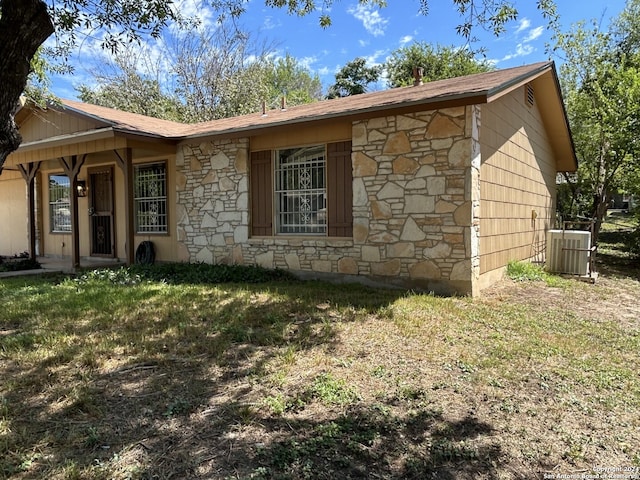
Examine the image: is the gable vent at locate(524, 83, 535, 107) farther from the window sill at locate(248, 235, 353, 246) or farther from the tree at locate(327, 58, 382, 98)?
the tree at locate(327, 58, 382, 98)

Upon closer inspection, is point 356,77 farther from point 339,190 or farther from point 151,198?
point 339,190

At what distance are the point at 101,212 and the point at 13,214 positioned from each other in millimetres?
4117

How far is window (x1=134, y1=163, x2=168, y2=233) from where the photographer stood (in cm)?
1002

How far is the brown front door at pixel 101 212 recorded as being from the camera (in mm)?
10875

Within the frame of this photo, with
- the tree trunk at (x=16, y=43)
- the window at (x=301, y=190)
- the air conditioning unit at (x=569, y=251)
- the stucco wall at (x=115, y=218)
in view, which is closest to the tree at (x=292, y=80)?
the stucco wall at (x=115, y=218)

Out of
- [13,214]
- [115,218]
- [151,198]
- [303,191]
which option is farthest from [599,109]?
[13,214]

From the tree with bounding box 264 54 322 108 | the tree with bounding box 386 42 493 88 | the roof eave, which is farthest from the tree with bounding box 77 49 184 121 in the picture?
the roof eave

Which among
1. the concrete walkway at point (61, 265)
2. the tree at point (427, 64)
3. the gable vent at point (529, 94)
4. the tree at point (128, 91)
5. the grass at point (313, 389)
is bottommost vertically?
the grass at point (313, 389)

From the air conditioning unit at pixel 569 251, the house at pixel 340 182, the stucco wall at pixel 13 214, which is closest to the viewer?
the house at pixel 340 182

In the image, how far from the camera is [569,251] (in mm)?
8766

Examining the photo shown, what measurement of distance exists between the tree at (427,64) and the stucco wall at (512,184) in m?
12.0

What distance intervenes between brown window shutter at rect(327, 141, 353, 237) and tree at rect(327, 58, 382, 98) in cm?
2185

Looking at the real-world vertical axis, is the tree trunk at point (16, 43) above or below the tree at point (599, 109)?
below

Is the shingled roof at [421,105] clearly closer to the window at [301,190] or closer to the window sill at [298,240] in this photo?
the window at [301,190]
